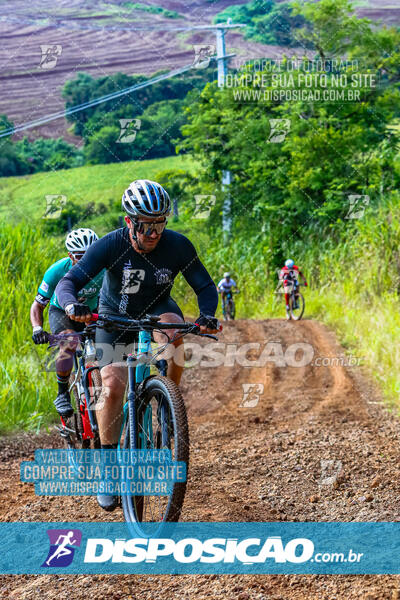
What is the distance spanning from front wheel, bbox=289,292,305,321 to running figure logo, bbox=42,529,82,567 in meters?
12.5

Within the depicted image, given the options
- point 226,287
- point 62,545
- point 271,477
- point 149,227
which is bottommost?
point 226,287

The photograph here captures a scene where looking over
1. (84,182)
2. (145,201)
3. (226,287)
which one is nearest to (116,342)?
(145,201)

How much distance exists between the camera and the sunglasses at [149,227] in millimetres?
4504

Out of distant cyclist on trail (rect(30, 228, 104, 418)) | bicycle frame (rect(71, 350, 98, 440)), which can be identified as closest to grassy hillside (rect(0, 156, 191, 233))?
distant cyclist on trail (rect(30, 228, 104, 418))

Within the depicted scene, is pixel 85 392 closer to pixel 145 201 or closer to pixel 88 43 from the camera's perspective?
pixel 145 201

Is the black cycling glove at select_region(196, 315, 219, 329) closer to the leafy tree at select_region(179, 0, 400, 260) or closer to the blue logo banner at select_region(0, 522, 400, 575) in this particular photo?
the blue logo banner at select_region(0, 522, 400, 575)

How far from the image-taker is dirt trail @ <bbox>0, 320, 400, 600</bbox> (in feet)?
12.4

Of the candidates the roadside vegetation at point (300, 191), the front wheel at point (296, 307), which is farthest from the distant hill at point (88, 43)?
the front wheel at point (296, 307)

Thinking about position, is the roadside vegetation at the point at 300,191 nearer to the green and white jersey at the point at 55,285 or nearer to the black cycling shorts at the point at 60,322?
Result: the black cycling shorts at the point at 60,322

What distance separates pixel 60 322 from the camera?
6066 millimetres

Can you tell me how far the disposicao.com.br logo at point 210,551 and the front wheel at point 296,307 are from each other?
12.6 metres

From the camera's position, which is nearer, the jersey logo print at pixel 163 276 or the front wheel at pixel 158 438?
the front wheel at pixel 158 438

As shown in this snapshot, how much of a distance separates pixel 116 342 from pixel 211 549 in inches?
58.8

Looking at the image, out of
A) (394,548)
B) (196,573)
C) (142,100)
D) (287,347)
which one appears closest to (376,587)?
(394,548)
